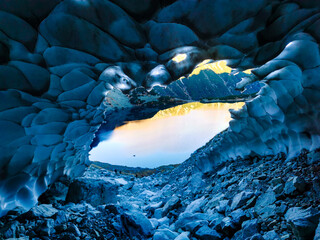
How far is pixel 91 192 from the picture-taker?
5641mm

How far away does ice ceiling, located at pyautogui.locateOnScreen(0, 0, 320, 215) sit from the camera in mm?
2232

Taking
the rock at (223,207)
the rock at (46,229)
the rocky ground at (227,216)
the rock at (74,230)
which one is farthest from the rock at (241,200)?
the rock at (46,229)

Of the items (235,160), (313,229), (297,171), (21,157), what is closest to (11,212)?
(21,157)

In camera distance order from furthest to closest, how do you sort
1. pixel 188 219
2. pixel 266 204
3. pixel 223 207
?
pixel 188 219
pixel 223 207
pixel 266 204

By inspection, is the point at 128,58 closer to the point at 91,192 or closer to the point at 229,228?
the point at 229,228

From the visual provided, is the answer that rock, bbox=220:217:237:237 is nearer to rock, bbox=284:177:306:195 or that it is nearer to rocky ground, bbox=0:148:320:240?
rocky ground, bbox=0:148:320:240

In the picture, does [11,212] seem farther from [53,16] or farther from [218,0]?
[218,0]

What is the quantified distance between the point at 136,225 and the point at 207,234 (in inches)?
53.3

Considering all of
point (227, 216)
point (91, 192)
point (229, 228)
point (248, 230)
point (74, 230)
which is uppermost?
point (248, 230)

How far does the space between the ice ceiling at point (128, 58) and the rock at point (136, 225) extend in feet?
7.49

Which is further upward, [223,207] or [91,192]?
[223,207]

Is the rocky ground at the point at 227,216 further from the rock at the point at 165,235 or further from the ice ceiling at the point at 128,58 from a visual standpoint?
the ice ceiling at the point at 128,58

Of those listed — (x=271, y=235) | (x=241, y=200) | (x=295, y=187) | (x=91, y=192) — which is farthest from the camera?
(x=91, y=192)

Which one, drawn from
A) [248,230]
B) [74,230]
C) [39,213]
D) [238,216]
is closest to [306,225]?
[248,230]
